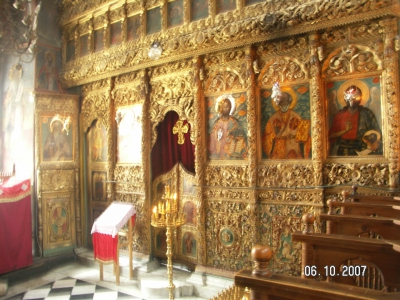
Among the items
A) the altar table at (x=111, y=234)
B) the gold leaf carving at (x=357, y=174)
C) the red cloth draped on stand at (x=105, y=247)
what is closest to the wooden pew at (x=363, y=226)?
the gold leaf carving at (x=357, y=174)

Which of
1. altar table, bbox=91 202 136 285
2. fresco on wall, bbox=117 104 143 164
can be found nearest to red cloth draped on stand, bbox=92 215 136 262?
altar table, bbox=91 202 136 285

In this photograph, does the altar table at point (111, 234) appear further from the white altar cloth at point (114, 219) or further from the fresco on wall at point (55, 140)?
the fresco on wall at point (55, 140)

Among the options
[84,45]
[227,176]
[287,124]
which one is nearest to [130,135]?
[227,176]

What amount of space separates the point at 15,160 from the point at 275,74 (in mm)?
5469

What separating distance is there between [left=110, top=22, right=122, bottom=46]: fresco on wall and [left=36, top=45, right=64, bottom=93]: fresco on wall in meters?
1.46

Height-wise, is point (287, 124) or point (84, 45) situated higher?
point (84, 45)

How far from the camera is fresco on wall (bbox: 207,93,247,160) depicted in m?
4.70

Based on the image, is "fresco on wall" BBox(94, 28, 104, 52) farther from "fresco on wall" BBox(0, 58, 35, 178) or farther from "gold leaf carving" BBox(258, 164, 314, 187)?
"gold leaf carving" BBox(258, 164, 314, 187)

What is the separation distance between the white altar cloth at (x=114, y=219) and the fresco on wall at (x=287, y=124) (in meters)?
2.38

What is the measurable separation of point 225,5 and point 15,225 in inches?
192

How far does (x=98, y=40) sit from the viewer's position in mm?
6465

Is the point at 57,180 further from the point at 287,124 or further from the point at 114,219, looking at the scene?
the point at 287,124

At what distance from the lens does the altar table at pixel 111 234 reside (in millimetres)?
5074

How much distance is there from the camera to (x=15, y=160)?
6.76m
